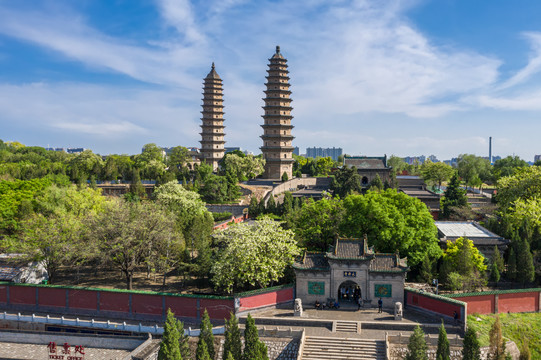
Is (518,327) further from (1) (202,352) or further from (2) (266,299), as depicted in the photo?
(1) (202,352)

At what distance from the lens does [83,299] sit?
25500mm

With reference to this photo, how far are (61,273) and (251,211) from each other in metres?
19.8

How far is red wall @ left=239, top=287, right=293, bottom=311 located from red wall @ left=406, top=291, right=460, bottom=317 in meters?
7.01

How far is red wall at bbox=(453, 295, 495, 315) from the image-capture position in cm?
2358

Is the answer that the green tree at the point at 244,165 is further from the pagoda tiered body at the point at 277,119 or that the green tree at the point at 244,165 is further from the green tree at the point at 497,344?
the green tree at the point at 497,344

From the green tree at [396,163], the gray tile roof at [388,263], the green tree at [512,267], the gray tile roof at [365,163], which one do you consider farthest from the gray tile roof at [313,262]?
the green tree at [396,163]

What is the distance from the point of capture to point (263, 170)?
230 feet

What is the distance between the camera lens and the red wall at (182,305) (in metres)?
24.2

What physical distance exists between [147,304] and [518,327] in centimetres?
2093

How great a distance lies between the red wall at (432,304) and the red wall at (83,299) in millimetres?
18588

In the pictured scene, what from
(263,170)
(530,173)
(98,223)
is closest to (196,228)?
(98,223)

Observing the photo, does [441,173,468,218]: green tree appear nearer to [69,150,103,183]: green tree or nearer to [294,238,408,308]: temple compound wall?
[294,238,408,308]: temple compound wall

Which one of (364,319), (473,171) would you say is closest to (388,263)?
(364,319)

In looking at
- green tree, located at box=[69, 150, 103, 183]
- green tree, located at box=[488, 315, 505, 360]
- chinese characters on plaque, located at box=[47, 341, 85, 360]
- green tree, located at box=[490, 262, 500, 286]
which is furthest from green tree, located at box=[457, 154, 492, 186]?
chinese characters on plaque, located at box=[47, 341, 85, 360]
